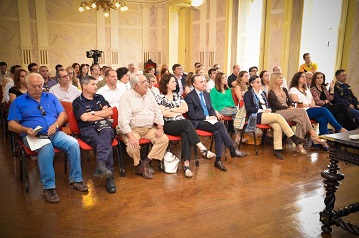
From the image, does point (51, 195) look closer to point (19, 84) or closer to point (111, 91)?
point (111, 91)

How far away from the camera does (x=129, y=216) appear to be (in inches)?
109

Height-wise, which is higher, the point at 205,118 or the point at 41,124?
the point at 41,124

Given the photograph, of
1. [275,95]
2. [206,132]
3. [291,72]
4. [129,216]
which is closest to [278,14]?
[291,72]

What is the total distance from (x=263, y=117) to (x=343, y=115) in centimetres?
167

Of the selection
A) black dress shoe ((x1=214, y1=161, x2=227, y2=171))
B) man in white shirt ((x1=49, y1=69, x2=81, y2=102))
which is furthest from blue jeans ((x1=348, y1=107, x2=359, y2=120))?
man in white shirt ((x1=49, y1=69, x2=81, y2=102))

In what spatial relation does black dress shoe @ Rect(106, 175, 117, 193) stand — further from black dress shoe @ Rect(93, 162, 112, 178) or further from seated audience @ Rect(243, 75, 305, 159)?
seated audience @ Rect(243, 75, 305, 159)

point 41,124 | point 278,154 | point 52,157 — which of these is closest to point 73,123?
point 41,124

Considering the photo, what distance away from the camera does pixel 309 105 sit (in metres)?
5.25

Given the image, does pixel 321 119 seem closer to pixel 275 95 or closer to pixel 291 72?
pixel 275 95

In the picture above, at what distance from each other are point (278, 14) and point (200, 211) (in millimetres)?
6688

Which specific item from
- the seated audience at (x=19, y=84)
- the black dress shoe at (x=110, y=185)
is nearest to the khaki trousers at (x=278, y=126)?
the black dress shoe at (x=110, y=185)

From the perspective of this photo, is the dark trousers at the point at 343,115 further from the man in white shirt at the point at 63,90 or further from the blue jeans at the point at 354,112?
the man in white shirt at the point at 63,90

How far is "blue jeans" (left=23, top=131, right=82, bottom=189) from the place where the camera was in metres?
3.07

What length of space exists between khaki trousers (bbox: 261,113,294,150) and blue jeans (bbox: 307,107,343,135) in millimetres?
748
